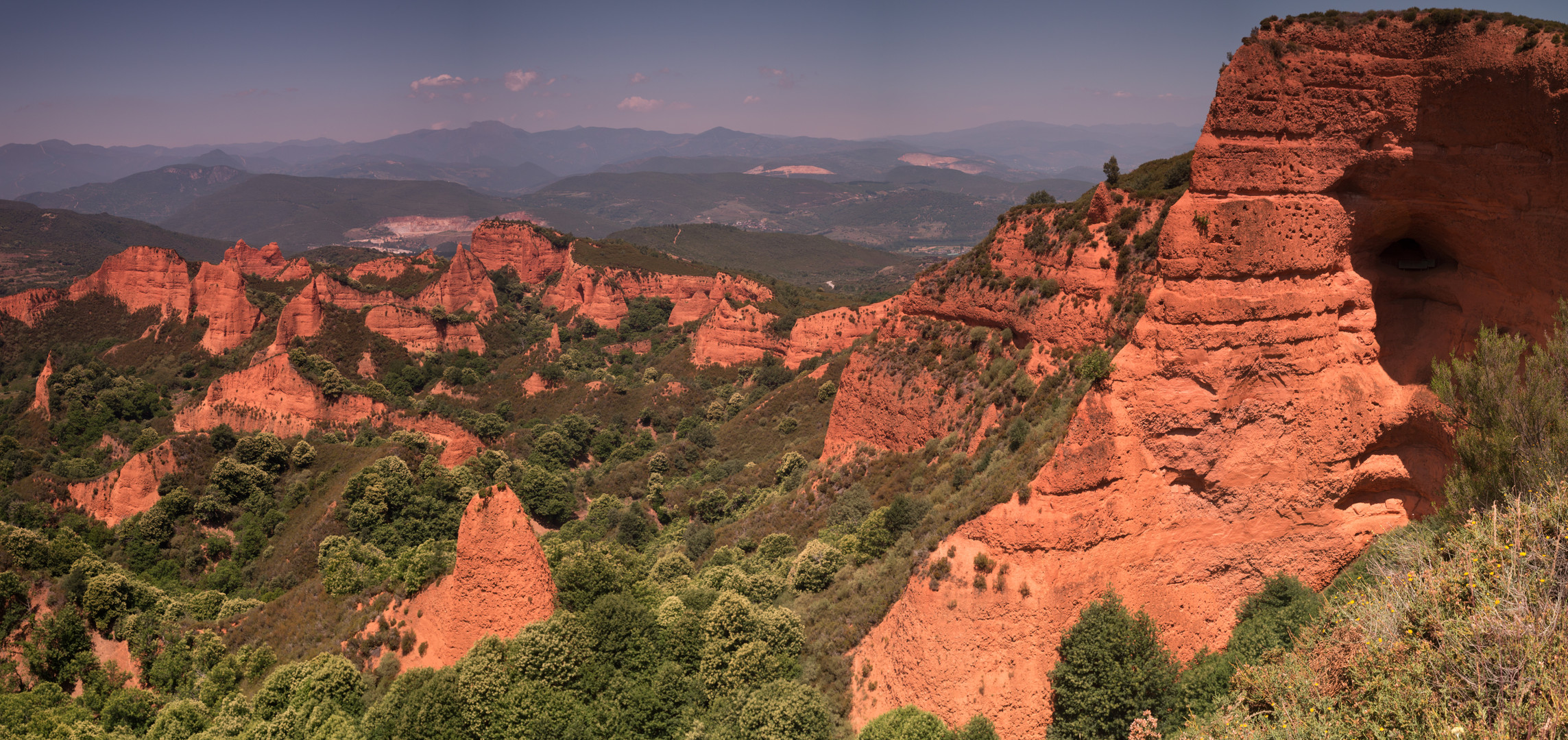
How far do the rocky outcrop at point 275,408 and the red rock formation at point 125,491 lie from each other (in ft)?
30.1

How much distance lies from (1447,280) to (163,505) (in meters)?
56.6

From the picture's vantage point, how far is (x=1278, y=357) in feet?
56.1

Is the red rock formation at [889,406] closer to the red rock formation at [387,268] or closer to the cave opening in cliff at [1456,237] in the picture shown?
the cave opening in cliff at [1456,237]

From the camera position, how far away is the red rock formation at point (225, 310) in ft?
256

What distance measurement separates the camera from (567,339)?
102 m

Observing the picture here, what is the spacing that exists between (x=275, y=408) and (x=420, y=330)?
32880mm

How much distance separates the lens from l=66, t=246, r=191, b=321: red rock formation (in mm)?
85250

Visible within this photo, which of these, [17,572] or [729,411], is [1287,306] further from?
[729,411]

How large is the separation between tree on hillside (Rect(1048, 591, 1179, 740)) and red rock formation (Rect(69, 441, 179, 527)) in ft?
169

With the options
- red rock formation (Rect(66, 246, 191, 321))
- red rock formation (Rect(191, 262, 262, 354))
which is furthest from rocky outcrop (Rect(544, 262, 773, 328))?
red rock formation (Rect(66, 246, 191, 321))

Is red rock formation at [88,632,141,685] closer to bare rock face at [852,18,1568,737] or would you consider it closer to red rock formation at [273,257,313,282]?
bare rock face at [852,18,1568,737]

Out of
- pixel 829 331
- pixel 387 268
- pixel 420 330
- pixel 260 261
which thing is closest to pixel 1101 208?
pixel 829 331

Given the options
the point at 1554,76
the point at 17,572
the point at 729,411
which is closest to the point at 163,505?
the point at 17,572

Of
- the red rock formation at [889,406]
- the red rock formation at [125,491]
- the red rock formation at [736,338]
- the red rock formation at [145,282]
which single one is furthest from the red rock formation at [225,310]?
the red rock formation at [889,406]
